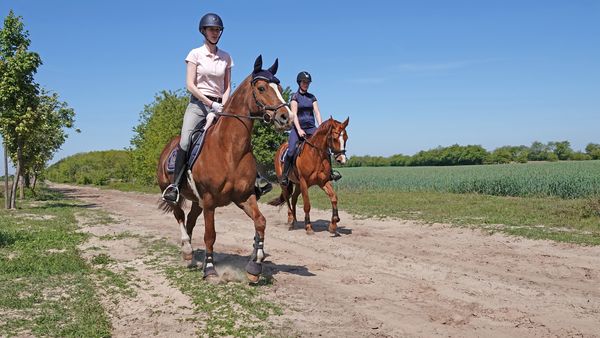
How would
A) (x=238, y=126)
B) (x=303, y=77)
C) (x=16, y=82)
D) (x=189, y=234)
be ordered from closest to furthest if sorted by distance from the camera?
(x=238, y=126)
(x=189, y=234)
(x=303, y=77)
(x=16, y=82)

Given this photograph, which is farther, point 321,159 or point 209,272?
point 321,159

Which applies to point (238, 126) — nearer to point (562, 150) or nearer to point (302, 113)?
point (302, 113)

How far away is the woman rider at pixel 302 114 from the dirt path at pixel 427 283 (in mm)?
2112

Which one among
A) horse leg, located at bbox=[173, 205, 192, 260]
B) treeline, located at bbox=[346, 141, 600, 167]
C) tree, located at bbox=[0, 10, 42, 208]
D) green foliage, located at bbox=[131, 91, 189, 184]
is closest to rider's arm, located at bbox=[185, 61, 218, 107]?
horse leg, located at bbox=[173, 205, 192, 260]

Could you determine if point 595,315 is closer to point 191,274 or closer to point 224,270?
point 224,270

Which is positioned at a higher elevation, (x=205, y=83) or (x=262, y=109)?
(x=205, y=83)

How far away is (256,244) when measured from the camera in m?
6.75

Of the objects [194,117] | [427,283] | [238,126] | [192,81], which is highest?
[192,81]

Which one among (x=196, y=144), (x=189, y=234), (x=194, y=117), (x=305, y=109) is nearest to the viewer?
(x=196, y=144)

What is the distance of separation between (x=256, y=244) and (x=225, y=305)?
121 centimetres

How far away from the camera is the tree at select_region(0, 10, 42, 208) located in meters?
19.1

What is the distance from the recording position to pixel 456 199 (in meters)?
19.1

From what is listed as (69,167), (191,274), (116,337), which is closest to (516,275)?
(191,274)

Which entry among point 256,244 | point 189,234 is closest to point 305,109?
point 189,234
